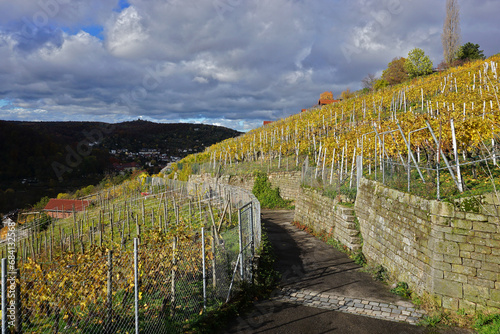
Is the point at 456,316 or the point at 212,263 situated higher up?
the point at 212,263

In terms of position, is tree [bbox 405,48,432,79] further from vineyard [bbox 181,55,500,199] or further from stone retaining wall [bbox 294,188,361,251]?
stone retaining wall [bbox 294,188,361,251]

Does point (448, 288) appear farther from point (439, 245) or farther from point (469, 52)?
point (469, 52)

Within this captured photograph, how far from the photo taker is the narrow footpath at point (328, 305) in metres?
6.34

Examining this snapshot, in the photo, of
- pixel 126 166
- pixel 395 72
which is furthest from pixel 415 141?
pixel 126 166

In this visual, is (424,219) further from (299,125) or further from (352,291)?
(299,125)

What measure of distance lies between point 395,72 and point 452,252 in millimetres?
65502

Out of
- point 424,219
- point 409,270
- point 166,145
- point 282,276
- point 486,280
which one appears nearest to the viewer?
point 486,280

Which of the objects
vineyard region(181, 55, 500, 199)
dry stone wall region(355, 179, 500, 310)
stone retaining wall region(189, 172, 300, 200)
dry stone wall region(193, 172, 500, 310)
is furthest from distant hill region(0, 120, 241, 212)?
dry stone wall region(355, 179, 500, 310)

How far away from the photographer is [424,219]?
7.21 m

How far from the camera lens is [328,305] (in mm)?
7387

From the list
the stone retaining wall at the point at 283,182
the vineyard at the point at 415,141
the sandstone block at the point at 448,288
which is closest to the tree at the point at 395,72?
the vineyard at the point at 415,141

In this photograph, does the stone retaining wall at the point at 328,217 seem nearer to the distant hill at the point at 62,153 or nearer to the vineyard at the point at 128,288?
the vineyard at the point at 128,288

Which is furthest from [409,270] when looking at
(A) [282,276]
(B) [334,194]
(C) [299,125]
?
(C) [299,125]

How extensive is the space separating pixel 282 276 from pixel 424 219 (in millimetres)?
4237
